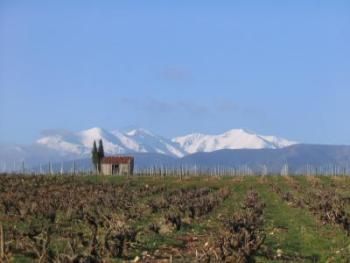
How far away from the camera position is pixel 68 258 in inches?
563

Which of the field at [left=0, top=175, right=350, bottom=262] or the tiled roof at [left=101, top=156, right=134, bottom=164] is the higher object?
the tiled roof at [left=101, top=156, right=134, bottom=164]

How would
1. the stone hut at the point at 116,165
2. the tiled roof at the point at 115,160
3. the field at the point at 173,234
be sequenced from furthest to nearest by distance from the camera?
the tiled roof at the point at 115,160 < the stone hut at the point at 116,165 < the field at the point at 173,234

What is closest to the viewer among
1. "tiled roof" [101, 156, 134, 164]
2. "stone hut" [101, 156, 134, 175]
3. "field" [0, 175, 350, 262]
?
"field" [0, 175, 350, 262]

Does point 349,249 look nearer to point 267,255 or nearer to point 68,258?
point 267,255

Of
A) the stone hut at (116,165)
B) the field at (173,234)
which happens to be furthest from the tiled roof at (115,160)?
the field at (173,234)

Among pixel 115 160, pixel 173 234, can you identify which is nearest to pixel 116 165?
pixel 115 160

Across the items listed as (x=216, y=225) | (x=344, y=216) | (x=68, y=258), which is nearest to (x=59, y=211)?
(x=216, y=225)

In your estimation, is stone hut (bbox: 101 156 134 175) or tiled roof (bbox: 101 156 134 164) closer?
stone hut (bbox: 101 156 134 175)

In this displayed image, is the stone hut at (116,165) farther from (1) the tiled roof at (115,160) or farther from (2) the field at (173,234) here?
(2) the field at (173,234)

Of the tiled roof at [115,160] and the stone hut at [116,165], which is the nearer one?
the stone hut at [116,165]

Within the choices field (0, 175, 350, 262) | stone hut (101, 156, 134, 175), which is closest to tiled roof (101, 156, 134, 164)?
stone hut (101, 156, 134, 175)

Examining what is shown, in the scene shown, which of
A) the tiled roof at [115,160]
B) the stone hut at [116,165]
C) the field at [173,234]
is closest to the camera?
the field at [173,234]

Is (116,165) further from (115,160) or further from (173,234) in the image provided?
(173,234)

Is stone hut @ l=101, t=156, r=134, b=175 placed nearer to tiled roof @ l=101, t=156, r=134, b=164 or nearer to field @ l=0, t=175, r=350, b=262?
tiled roof @ l=101, t=156, r=134, b=164
